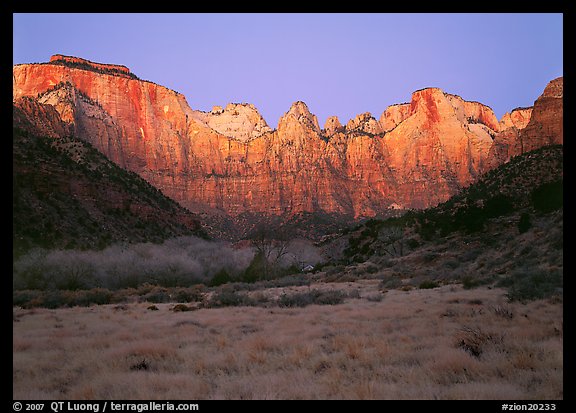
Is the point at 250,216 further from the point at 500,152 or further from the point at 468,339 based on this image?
the point at 468,339

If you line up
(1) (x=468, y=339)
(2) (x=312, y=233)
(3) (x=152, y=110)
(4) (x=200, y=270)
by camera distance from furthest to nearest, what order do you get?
(3) (x=152, y=110)
(2) (x=312, y=233)
(4) (x=200, y=270)
(1) (x=468, y=339)

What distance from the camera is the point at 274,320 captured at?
12.2m

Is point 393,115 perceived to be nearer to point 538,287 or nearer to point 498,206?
point 498,206

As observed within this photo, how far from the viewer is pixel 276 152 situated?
14875 cm

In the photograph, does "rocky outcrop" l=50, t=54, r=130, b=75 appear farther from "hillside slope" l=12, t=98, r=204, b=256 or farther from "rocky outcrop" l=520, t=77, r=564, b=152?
"rocky outcrop" l=520, t=77, r=564, b=152

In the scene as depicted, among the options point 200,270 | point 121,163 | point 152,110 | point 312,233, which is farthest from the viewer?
point 152,110

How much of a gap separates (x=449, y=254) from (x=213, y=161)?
406 ft

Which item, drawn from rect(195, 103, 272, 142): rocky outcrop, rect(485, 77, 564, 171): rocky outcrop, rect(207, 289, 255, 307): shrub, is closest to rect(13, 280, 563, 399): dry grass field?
rect(207, 289, 255, 307): shrub

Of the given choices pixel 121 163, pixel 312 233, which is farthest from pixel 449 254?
pixel 121 163

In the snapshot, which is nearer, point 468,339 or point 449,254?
point 468,339

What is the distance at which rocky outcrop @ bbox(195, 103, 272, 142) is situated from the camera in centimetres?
17050

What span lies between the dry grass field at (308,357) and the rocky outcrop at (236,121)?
156 meters

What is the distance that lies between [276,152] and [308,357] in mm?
143448

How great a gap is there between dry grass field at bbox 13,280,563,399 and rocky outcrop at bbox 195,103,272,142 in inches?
6134
